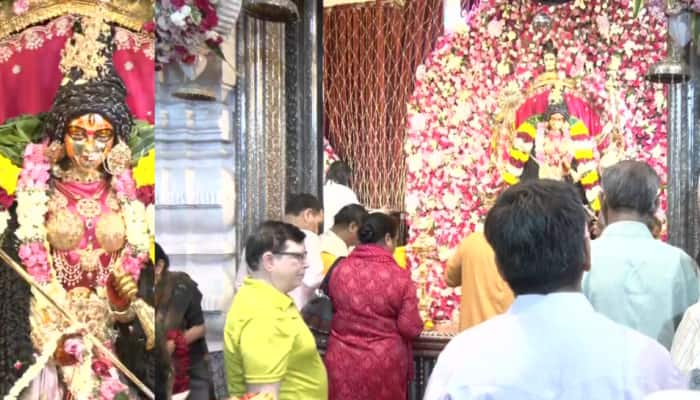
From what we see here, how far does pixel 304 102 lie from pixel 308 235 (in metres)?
1.05

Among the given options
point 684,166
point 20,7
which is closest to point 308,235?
point 20,7

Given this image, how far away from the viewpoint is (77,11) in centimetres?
313

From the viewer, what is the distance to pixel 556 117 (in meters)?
7.79

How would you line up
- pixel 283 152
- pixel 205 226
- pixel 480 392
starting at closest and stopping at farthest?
1. pixel 480 392
2. pixel 205 226
3. pixel 283 152

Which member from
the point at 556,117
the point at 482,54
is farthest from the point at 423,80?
the point at 556,117

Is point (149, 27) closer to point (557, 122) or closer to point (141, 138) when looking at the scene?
point (141, 138)

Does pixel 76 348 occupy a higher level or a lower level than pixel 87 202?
lower

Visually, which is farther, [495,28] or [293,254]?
[495,28]

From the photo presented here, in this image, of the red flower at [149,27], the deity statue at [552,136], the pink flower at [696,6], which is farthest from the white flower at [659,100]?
the red flower at [149,27]

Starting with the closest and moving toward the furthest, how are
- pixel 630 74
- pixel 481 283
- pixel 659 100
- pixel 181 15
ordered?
1. pixel 181 15
2. pixel 481 283
3. pixel 659 100
4. pixel 630 74

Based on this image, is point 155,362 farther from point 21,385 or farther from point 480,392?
point 480,392

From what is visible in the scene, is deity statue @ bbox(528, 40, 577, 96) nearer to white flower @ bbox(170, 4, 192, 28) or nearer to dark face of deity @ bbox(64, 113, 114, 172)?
white flower @ bbox(170, 4, 192, 28)

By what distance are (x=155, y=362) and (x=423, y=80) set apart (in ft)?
Answer: 18.4

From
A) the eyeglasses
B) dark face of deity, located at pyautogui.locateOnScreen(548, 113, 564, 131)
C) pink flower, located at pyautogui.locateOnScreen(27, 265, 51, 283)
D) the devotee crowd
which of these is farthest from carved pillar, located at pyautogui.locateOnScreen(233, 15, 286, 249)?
dark face of deity, located at pyautogui.locateOnScreen(548, 113, 564, 131)
